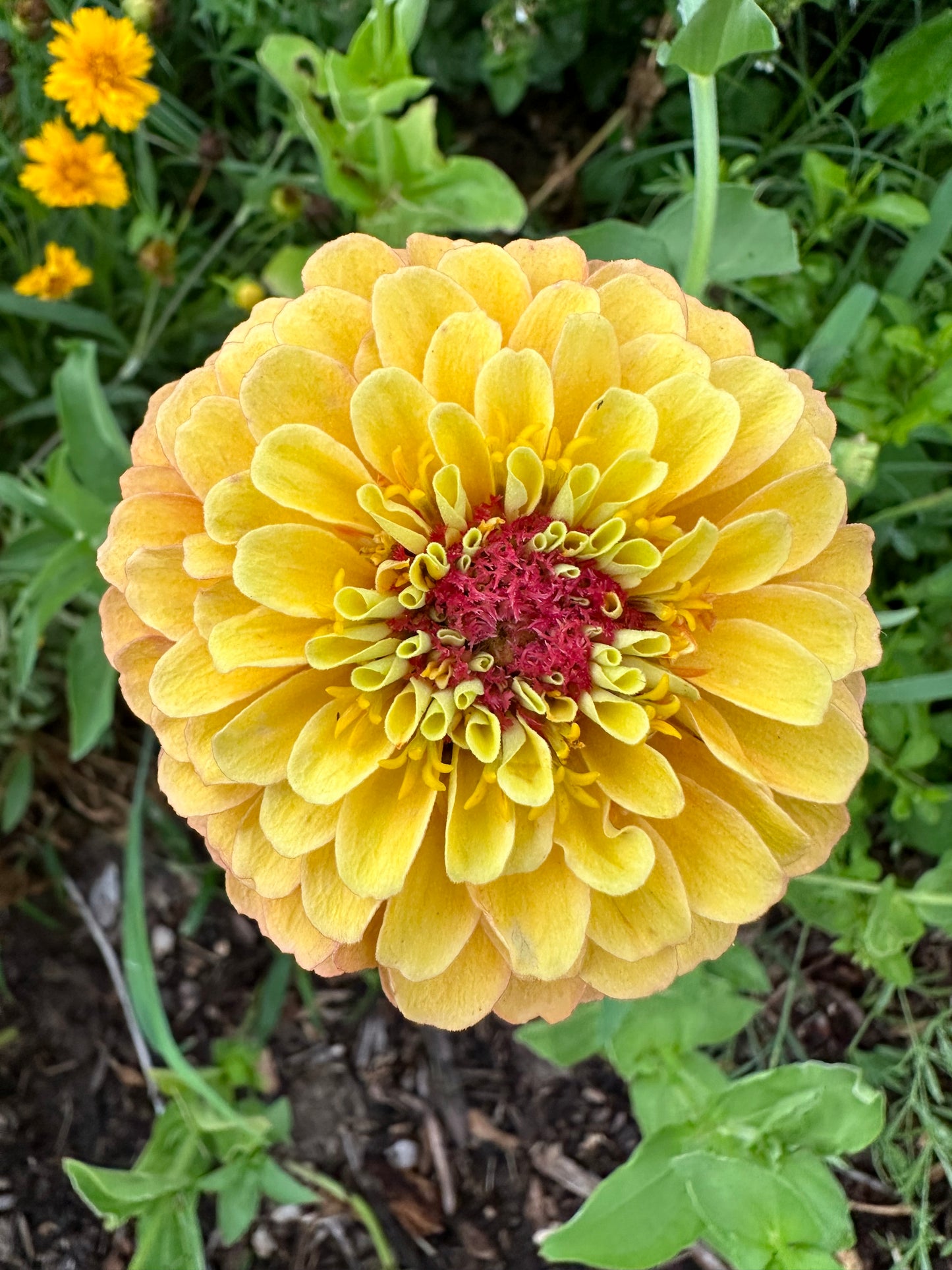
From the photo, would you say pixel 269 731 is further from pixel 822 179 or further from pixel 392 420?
pixel 822 179

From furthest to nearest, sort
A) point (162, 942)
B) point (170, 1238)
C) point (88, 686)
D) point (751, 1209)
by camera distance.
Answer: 1. point (162, 942)
2. point (88, 686)
3. point (170, 1238)
4. point (751, 1209)

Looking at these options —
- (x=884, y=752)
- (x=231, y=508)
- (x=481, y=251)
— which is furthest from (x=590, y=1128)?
(x=481, y=251)

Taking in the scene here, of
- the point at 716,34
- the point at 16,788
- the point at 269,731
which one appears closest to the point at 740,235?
the point at 716,34

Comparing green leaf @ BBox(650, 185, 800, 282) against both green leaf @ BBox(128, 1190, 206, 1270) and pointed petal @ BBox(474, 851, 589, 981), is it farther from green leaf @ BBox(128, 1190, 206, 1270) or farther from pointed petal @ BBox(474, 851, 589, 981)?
green leaf @ BBox(128, 1190, 206, 1270)

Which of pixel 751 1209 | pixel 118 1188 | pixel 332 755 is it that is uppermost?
pixel 332 755

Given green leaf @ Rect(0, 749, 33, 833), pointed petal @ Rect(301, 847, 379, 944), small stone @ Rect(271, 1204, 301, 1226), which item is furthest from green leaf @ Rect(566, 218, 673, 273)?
small stone @ Rect(271, 1204, 301, 1226)

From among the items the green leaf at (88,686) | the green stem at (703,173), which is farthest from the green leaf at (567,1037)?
the green stem at (703,173)
